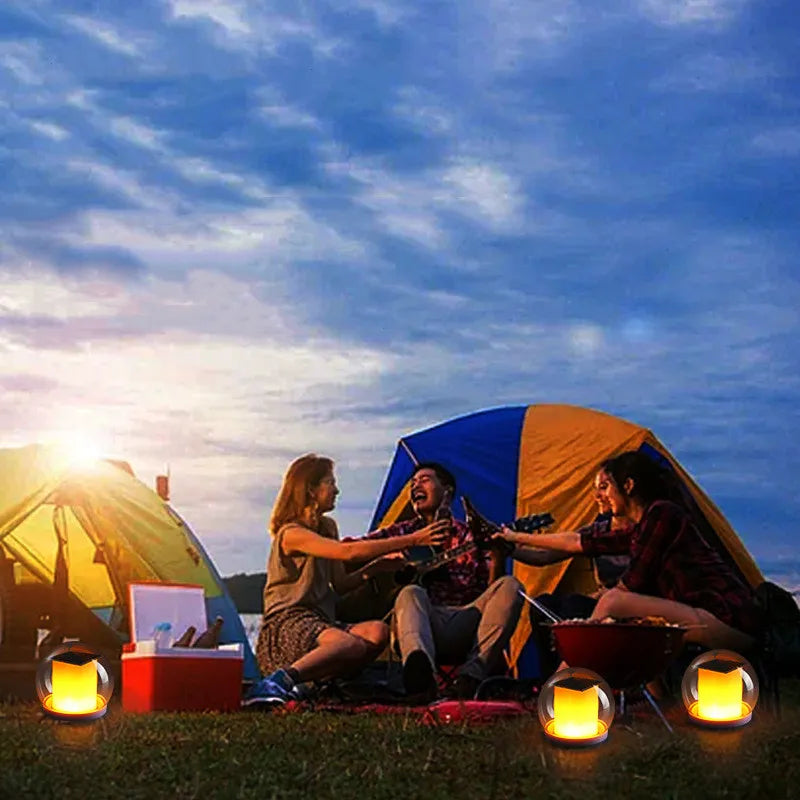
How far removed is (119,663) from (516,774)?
12.1ft

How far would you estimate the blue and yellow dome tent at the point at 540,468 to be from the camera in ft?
25.0

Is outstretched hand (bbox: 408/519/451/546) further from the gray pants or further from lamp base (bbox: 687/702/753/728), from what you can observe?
lamp base (bbox: 687/702/753/728)

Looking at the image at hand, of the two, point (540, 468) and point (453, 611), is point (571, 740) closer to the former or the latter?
point (453, 611)

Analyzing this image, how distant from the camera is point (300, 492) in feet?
20.0

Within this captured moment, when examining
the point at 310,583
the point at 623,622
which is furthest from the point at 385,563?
the point at 623,622

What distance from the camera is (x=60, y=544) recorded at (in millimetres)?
8461

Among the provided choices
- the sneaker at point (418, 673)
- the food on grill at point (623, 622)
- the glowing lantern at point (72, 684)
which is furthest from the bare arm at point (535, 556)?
the glowing lantern at point (72, 684)

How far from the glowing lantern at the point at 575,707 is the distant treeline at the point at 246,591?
446cm

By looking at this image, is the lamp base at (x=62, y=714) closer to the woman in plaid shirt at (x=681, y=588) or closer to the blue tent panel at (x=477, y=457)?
the woman in plaid shirt at (x=681, y=588)

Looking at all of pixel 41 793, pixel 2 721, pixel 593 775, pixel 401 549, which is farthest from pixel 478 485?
pixel 41 793

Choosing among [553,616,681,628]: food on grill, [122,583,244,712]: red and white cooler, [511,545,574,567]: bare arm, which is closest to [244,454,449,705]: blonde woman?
[122,583,244,712]: red and white cooler

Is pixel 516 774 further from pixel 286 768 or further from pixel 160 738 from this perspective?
pixel 160 738

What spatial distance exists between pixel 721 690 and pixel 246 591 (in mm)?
4816

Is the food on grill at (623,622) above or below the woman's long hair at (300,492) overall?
below
